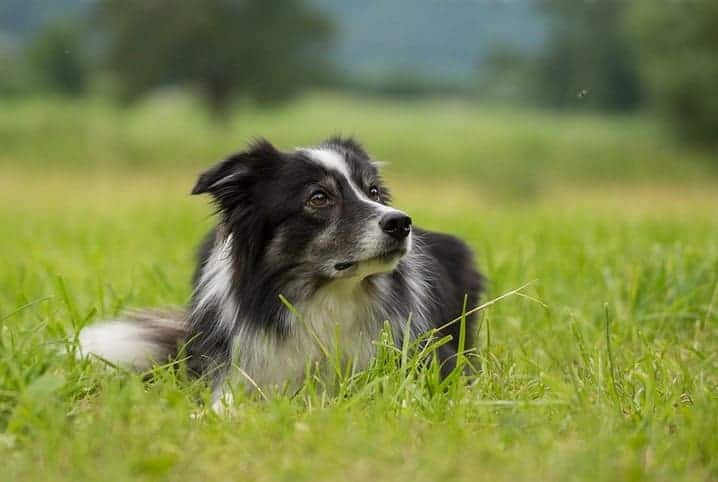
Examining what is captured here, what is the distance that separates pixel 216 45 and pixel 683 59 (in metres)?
12.1

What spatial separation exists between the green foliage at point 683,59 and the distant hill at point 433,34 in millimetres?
6123

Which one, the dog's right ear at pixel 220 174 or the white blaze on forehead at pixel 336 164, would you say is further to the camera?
the white blaze on forehead at pixel 336 164

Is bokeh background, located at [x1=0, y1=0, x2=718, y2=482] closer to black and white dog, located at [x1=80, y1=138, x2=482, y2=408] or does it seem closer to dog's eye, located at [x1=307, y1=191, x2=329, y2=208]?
black and white dog, located at [x1=80, y1=138, x2=482, y2=408]

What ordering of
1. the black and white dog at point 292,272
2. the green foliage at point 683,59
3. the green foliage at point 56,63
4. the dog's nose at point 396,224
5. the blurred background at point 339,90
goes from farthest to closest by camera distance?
the green foliage at point 56,63 < the blurred background at point 339,90 < the green foliage at point 683,59 < the black and white dog at point 292,272 < the dog's nose at point 396,224

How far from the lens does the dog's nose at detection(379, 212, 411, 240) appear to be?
10.8 ft

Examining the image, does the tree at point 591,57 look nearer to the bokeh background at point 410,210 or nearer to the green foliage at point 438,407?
the bokeh background at point 410,210

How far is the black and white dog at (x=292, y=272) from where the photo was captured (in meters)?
3.38

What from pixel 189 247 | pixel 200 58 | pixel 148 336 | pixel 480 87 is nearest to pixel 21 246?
pixel 189 247

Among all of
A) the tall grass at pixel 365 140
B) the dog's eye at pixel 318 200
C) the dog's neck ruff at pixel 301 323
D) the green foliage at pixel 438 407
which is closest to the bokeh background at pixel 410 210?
the green foliage at pixel 438 407

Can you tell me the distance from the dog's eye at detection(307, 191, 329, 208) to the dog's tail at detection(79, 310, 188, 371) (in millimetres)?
836

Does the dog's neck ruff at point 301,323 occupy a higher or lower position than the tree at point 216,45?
lower

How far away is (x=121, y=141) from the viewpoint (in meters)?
24.2

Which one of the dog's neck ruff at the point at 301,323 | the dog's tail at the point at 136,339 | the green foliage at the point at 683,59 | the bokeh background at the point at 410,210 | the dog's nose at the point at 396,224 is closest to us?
the bokeh background at the point at 410,210

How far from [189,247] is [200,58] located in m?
15.7
